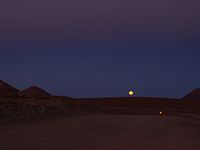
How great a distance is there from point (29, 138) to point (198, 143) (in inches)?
240

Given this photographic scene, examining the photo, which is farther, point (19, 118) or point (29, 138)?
point (19, 118)

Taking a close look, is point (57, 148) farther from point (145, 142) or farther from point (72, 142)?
point (145, 142)

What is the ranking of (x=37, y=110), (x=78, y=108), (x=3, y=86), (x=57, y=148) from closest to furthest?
(x=57, y=148) < (x=37, y=110) < (x=78, y=108) < (x=3, y=86)

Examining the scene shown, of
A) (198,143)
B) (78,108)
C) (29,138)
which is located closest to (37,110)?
(78,108)

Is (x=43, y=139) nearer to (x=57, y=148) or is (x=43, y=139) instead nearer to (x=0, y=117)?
(x=57, y=148)

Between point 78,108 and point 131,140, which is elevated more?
point 78,108

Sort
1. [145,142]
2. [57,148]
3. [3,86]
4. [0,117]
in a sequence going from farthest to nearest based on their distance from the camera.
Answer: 1. [3,86]
2. [0,117]
3. [145,142]
4. [57,148]

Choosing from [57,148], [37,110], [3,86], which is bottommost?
[57,148]

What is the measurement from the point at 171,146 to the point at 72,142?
3.31m

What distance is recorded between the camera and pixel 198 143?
46.6 ft

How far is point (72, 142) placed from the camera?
44.2ft

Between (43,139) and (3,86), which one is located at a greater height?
(3,86)

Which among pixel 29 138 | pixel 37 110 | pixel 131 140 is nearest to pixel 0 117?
pixel 37 110

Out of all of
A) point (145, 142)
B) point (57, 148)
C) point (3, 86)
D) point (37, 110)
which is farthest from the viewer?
point (3, 86)
